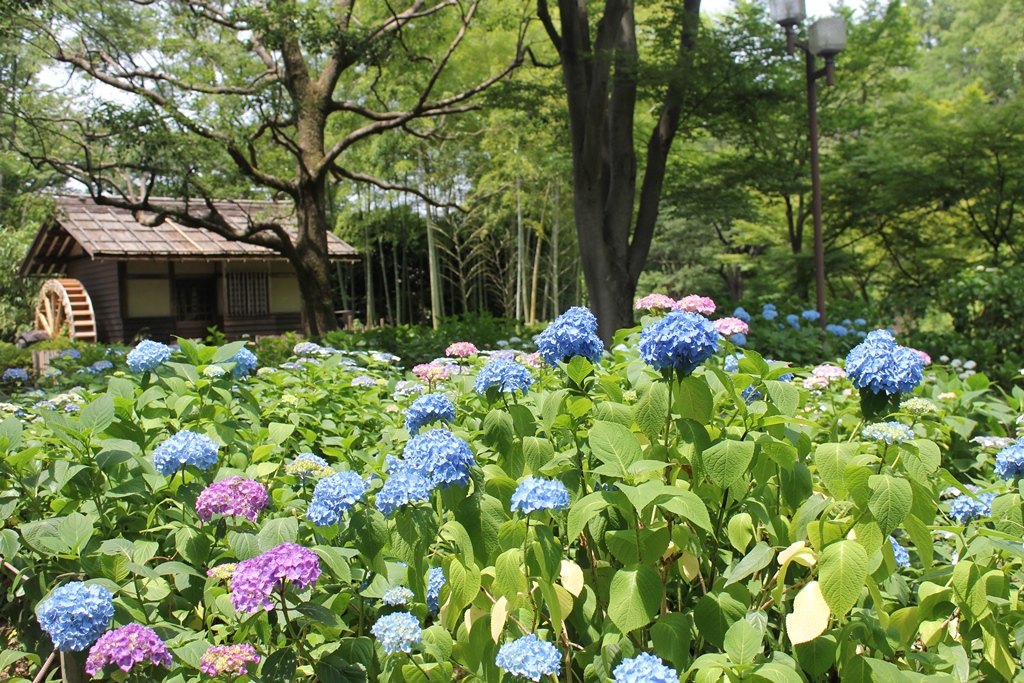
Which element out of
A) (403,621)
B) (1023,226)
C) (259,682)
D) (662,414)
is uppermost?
(1023,226)

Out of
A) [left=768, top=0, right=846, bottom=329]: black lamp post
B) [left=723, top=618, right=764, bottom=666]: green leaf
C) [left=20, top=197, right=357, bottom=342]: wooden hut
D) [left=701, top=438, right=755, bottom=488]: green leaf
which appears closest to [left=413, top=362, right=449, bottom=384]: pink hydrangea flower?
[left=701, top=438, right=755, bottom=488]: green leaf

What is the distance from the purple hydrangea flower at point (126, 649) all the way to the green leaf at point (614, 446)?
809 mm

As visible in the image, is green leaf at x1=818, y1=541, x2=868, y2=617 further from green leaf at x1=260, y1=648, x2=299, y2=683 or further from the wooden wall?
the wooden wall

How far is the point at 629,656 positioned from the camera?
1259mm

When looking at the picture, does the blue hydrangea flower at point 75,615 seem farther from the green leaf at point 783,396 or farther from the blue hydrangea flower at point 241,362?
the green leaf at point 783,396

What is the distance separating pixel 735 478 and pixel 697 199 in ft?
35.7

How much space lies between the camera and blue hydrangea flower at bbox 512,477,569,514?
1152mm

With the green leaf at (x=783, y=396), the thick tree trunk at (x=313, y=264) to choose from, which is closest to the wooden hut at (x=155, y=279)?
the thick tree trunk at (x=313, y=264)

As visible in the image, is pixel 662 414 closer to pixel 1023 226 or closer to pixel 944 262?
pixel 1023 226

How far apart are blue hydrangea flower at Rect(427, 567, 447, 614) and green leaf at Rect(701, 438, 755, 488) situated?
0.54m

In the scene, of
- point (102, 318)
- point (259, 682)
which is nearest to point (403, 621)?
point (259, 682)

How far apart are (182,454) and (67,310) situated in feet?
52.2

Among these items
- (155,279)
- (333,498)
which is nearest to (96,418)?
(333,498)

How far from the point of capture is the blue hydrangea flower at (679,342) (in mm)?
1238
